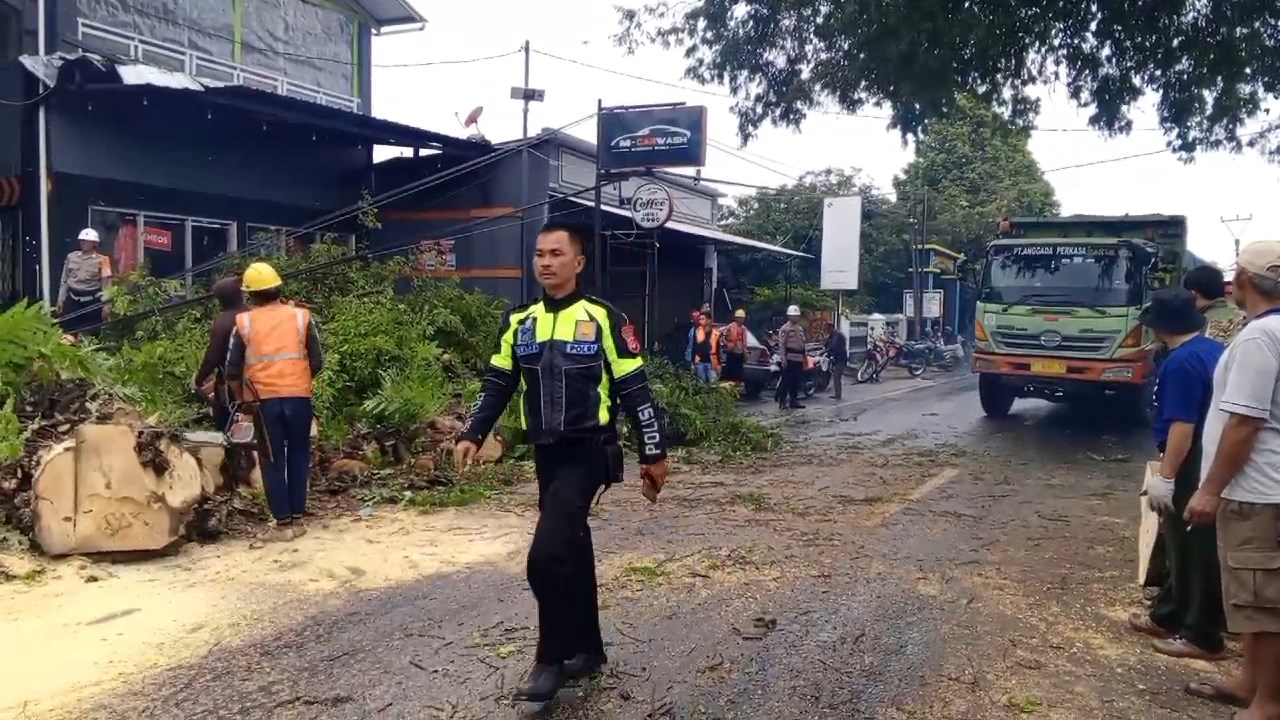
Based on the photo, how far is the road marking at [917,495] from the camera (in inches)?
301

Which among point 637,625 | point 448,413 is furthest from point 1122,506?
point 448,413

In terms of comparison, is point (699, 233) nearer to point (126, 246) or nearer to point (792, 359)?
point (792, 359)

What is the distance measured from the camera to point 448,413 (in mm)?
9500

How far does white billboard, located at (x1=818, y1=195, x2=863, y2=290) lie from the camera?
27438 millimetres

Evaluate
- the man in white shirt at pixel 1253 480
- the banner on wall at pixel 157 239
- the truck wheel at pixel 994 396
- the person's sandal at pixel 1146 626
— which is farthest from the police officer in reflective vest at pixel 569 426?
the truck wheel at pixel 994 396

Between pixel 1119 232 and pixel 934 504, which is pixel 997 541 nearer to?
pixel 934 504

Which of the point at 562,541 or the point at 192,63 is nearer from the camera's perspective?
the point at 562,541

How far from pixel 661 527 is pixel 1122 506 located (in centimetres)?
392

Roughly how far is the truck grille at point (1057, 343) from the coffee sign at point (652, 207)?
17.5 feet

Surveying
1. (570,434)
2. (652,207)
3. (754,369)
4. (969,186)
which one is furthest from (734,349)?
(969,186)

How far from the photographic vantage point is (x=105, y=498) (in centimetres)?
593

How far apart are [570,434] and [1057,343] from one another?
10.8 metres

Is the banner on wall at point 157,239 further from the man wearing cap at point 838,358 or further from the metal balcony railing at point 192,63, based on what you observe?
the man wearing cap at point 838,358

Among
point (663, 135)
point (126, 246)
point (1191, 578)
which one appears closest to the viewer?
point (1191, 578)
